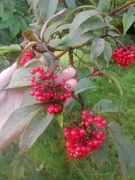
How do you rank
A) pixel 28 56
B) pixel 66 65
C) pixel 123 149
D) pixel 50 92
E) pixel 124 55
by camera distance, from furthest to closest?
1. pixel 124 55
2. pixel 66 65
3. pixel 28 56
4. pixel 123 149
5. pixel 50 92

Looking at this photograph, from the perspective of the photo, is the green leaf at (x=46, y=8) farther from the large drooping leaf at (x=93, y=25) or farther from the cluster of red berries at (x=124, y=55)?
the cluster of red berries at (x=124, y=55)

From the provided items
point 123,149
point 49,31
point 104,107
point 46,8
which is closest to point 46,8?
point 46,8

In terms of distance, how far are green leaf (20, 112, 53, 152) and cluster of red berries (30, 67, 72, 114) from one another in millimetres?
19

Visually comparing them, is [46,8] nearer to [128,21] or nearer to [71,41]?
[71,41]

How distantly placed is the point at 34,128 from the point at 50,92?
0.08 m

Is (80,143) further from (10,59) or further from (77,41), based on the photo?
(10,59)

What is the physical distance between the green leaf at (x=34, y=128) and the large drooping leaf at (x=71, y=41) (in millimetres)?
214

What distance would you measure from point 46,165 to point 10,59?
58 centimetres

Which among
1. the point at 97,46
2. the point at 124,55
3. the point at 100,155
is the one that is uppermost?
the point at 97,46

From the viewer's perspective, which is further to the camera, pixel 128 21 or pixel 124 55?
pixel 124 55

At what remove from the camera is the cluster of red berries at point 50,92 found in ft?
2.70

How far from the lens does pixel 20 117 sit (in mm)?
854

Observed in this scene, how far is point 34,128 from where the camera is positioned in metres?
0.84

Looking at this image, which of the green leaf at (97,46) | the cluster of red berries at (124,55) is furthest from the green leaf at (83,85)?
the cluster of red berries at (124,55)
